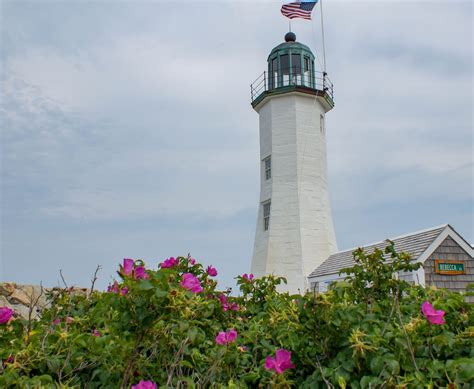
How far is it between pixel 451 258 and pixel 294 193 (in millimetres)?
7197

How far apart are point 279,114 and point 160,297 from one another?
62.4 feet

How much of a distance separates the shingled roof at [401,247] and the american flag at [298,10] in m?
10.8

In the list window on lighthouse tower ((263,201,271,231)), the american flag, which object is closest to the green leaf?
window on lighthouse tower ((263,201,271,231))

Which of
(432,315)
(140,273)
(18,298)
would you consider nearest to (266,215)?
(18,298)

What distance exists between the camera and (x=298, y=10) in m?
20.4

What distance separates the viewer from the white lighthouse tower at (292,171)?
1900 cm

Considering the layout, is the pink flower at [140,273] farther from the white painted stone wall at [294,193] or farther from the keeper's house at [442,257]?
the white painted stone wall at [294,193]

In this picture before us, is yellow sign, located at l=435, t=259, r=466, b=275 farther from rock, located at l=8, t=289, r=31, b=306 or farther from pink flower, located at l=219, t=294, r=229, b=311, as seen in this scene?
pink flower, located at l=219, t=294, r=229, b=311

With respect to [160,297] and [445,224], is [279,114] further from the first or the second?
[160,297]

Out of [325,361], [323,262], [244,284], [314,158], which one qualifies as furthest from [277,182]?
[325,361]

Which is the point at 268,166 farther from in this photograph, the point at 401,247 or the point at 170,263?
the point at 170,263

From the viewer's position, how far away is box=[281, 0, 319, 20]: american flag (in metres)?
20.4

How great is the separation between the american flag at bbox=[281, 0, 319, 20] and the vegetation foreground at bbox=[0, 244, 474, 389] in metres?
19.3

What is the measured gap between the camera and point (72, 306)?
13.7 ft
